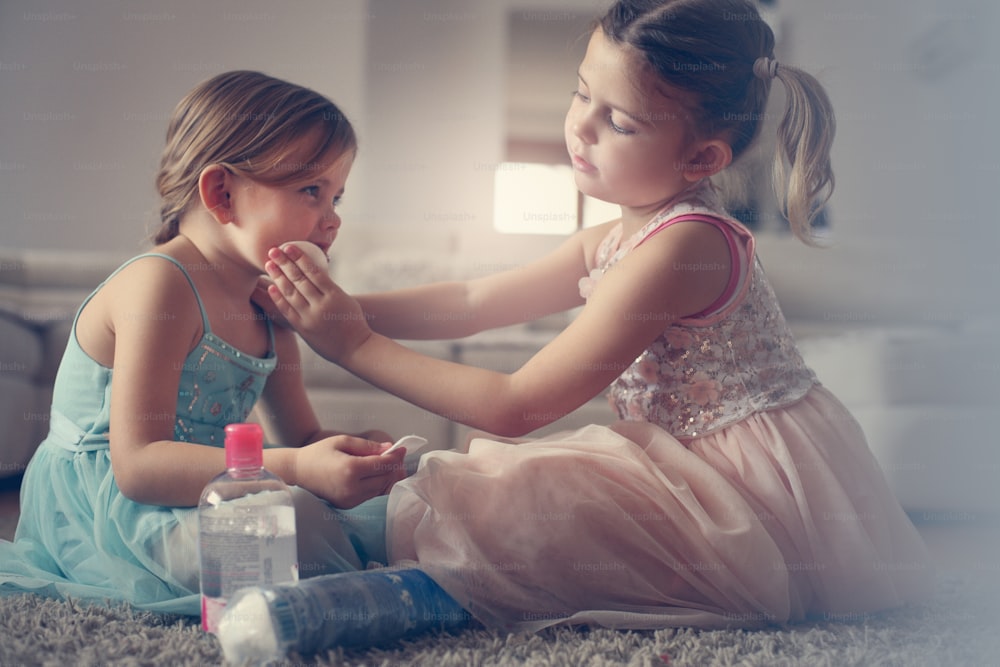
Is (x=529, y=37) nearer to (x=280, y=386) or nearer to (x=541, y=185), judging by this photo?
(x=541, y=185)

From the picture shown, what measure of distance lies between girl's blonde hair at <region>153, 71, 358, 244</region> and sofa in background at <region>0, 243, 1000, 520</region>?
913 mm

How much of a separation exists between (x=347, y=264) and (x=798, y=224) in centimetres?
216

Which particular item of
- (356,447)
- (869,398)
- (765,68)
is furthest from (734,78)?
(869,398)

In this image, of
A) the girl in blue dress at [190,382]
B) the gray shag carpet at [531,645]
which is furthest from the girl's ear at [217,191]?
the gray shag carpet at [531,645]

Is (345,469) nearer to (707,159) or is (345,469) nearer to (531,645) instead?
(531,645)

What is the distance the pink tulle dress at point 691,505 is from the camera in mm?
866

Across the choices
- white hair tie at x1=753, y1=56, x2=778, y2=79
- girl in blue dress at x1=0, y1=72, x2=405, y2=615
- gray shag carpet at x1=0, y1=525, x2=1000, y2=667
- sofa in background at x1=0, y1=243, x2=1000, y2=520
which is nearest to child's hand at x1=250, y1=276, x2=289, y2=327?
girl in blue dress at x1=0, y1=72, x2=405, y2=615

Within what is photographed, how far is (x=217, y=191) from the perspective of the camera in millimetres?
1014

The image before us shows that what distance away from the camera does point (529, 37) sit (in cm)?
409

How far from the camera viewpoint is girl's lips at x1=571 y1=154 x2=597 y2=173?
1.03 meters

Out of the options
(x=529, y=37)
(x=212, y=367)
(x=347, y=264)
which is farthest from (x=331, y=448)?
(x=529, y=37)

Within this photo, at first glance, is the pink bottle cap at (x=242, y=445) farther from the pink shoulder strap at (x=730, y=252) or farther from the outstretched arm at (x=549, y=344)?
the pink shoulder strap at (x=730, y=252)

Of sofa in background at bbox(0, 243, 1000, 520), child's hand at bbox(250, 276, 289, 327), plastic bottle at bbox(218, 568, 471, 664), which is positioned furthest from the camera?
sofa in background at bbox(0, 243, 1000, 520)

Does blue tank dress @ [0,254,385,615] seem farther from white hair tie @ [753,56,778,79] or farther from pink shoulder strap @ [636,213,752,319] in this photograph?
white hair tie @ [753,56,778,79]
